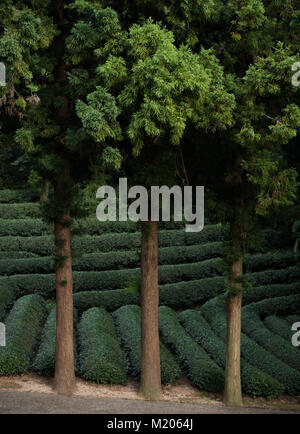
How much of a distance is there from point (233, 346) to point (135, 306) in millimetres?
8260

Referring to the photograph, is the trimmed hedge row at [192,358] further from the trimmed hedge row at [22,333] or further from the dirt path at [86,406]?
the trimmed hedge row at [22,333]

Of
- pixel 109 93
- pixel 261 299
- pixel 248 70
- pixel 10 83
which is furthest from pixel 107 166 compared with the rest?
pixel 261 299

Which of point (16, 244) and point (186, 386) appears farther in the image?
point (16, 244)

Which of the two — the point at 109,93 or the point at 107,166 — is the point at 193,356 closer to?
the point at 107,166

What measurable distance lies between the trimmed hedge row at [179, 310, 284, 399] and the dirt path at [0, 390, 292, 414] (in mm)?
2007

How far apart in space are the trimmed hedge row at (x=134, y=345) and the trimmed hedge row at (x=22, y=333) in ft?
8.31

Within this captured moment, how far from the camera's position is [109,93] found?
1227cm

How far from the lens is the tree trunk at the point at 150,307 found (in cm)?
1402

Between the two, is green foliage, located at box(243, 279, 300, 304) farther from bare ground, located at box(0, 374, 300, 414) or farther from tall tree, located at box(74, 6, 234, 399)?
tall tree, located at box(74, 6, 234, 399)

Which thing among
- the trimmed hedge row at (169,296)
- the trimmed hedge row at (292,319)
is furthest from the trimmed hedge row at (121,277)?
the trimmed hedge row at (292,319)

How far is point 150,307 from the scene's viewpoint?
554 inches

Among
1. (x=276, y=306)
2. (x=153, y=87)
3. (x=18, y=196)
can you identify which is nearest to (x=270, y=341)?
(x=276, y=306)

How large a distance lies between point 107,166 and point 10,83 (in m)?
2.50

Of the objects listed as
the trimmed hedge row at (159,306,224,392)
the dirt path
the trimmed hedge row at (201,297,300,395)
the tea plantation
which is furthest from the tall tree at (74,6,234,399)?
the trimmed hedge row at (159,306,224,392)
